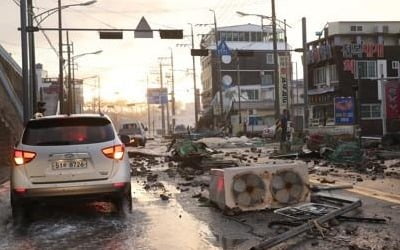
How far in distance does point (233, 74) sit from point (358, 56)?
125ft

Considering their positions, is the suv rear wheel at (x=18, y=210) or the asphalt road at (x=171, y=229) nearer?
the asphalt road at (x=171, y=229)

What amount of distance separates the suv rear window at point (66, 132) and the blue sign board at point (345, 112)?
81.9 feet

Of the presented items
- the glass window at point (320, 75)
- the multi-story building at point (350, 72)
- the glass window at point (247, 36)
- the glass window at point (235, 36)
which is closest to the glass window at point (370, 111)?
the multi-story building at point (350, 72)

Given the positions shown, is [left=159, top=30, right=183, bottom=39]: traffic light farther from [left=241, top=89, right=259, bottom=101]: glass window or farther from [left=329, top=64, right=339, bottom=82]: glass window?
[left=241, top=89, right=259, bottom=101]: glass window

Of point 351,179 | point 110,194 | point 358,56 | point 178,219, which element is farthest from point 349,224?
point 358,56

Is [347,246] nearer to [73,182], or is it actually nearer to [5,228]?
[73,182]

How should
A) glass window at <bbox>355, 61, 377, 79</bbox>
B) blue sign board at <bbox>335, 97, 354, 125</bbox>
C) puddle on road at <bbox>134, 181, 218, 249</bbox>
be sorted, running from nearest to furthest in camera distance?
puddle on road at <bbox>134, 181, 218, 249</bbox>
blue sign board at <bbox>335, 97, 354, 125</bbox>
glass window at <bbox>355, 61, 377, 79</bbox>

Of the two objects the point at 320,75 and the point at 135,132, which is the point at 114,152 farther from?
the point at 320,75

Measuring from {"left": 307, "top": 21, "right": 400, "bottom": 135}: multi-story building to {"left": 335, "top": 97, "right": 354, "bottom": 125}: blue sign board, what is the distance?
1896cm

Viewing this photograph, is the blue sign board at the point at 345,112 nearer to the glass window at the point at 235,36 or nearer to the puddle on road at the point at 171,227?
the puddle on road at the point at 171,227

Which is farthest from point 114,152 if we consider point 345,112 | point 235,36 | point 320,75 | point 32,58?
point 235,36

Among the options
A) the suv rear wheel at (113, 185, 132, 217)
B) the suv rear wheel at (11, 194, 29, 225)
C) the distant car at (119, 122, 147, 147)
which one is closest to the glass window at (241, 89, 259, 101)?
the distant car at (119, 122, 147, 147)

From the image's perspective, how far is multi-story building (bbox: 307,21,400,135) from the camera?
56.0m

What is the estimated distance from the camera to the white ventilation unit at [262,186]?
9567 mm
